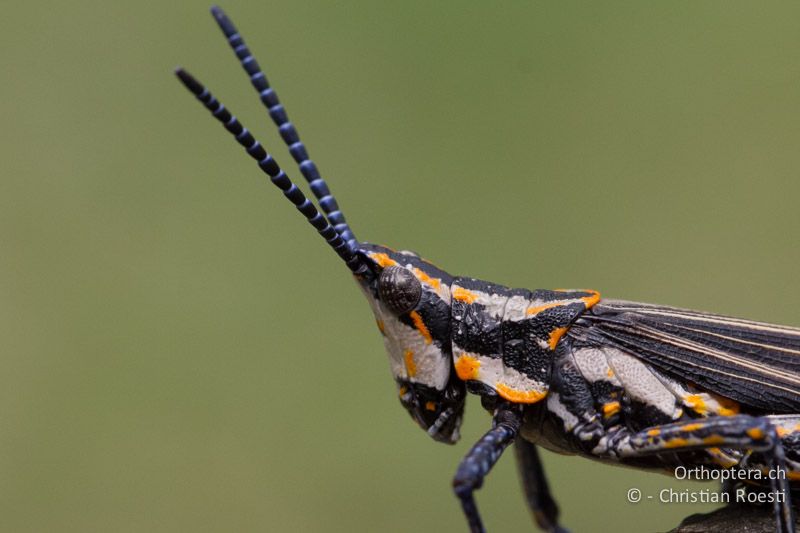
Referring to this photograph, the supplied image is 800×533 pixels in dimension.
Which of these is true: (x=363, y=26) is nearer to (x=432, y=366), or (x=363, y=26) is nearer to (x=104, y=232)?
(x=104, y=232)

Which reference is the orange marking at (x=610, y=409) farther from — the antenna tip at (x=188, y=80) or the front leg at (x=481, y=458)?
the antenna tip at (x=188, y=80)

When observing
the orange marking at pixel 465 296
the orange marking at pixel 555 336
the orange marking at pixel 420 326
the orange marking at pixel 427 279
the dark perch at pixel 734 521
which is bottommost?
the dark perch at pixel 734 521

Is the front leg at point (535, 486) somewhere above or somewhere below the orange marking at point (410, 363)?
below

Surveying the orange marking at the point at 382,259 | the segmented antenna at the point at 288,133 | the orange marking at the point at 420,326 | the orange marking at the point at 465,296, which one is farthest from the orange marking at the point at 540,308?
the segmented antenna at the point at 288,133

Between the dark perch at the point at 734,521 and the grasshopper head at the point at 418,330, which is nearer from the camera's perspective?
the dark perch at the point at 734,521

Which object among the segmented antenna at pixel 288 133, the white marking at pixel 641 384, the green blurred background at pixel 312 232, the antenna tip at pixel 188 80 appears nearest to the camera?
the antenna tip at pixel 188 80

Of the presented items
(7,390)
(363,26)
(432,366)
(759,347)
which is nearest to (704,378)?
(759,347)
